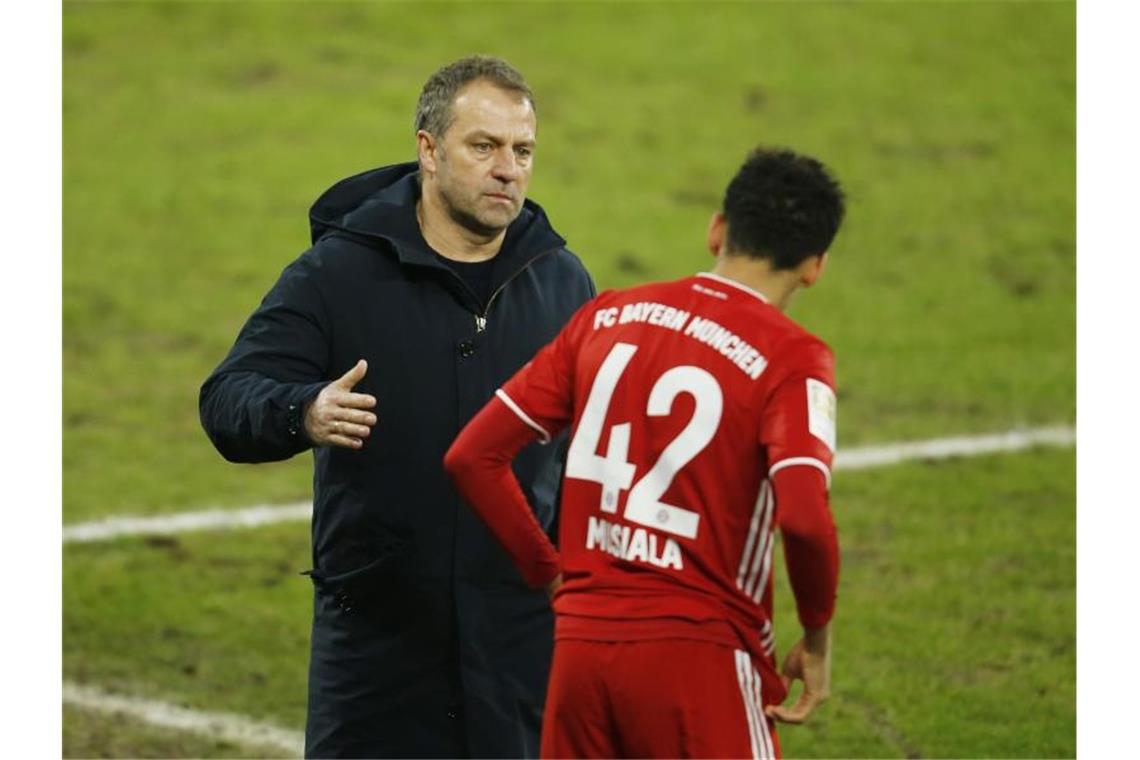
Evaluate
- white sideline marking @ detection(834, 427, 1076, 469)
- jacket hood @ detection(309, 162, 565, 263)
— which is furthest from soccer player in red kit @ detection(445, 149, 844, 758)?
white sideline marking @ detection(834, 427, 1076, 469)

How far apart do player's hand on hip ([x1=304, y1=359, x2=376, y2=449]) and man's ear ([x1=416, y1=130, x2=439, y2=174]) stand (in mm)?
731

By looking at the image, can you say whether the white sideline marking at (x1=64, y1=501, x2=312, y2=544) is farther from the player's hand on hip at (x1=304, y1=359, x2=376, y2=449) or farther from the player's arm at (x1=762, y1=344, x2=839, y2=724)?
the player's arm at (x1=762, y1=344, x2=839, y2=724)

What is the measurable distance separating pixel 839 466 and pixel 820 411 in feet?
19.9

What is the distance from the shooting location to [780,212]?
3.84 meters

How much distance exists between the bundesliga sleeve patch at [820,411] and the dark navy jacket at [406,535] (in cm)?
109

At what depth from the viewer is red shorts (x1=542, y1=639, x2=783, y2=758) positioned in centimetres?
376

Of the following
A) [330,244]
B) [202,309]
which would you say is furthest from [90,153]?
[330,244]

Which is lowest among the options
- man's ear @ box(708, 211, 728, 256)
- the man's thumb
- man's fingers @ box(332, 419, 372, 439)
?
man's fingers @ box(332, 419, 372, 439)

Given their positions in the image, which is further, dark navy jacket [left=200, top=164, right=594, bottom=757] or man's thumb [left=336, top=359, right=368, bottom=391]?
dark navy jacket [left=200, top=164, right=594, bottom=757]

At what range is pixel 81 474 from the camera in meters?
9.85

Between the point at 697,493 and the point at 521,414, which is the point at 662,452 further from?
the point at 521,414

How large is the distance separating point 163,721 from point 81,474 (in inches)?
129

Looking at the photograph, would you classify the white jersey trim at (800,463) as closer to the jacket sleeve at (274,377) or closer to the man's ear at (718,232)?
the man's ear at (718,232)
